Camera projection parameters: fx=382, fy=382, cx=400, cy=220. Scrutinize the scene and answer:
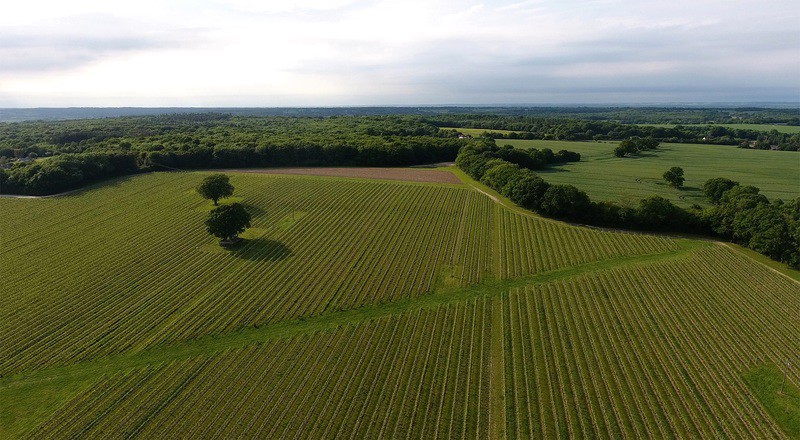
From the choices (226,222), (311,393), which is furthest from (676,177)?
(226,222)

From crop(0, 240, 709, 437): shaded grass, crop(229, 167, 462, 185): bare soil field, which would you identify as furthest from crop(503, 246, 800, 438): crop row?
crop(229, 167, 462, 185): bare soil field

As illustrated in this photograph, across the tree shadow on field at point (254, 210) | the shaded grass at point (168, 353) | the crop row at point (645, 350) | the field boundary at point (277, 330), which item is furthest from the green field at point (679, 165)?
the tree shadow on field at point (254, 210)

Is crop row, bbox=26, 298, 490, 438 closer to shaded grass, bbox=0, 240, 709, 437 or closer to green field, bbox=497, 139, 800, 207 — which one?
shaded grass, bbox=0, 240, 709, 437

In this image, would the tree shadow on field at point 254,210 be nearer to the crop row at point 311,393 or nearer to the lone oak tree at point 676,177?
the crop row at point 311,393

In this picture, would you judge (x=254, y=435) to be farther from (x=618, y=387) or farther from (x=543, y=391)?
(x=618, y=387)

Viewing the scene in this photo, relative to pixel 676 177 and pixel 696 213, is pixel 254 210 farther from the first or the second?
pixel 676 177

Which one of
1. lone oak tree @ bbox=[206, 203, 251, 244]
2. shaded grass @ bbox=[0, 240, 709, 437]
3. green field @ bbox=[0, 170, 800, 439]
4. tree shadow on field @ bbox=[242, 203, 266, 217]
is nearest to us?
green field @ bbox=[0, 170, 800, 439]
